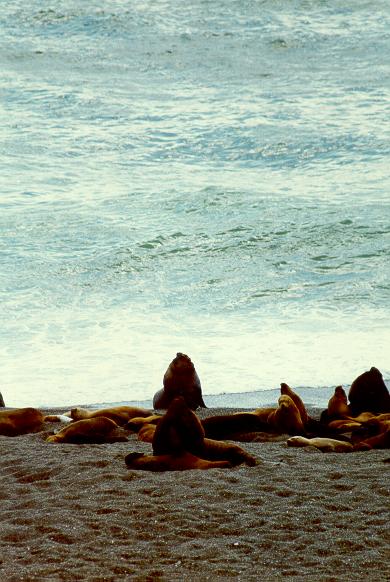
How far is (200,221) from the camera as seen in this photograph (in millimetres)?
10055

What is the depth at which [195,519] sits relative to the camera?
8.97ft

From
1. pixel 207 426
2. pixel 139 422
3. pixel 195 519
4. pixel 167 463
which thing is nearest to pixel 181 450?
pixel 167 463

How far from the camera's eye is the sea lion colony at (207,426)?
10.7ft

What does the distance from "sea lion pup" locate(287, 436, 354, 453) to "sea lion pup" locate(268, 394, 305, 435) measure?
0.15 m

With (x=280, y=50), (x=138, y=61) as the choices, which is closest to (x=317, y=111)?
(x=280, y=50)

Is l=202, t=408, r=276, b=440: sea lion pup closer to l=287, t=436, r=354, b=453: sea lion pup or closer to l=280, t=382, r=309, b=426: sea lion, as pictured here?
l=280, t=382, r=309, b=426: sea lion

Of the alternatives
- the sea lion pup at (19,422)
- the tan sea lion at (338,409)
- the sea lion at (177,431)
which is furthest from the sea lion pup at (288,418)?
the sea lion pup at (19,422)

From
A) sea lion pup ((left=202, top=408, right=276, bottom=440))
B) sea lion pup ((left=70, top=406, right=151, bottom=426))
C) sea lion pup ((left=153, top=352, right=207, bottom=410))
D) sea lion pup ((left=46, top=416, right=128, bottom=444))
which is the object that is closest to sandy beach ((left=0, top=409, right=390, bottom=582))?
sea lion pup ((left=46, top=416, right=128, bottom=444))

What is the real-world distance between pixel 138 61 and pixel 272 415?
34.7ft

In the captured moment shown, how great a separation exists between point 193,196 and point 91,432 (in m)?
6.99

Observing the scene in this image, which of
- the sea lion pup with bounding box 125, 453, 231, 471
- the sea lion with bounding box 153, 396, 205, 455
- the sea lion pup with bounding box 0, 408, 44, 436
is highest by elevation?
the sea lion pup with bounding box 0, 408, 44, 436

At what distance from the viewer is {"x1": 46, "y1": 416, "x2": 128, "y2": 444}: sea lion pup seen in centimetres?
366

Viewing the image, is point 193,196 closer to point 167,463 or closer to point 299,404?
point 299,404

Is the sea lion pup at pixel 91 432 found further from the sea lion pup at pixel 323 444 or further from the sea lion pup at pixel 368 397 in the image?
the sea lion pup at pixel 368 397
